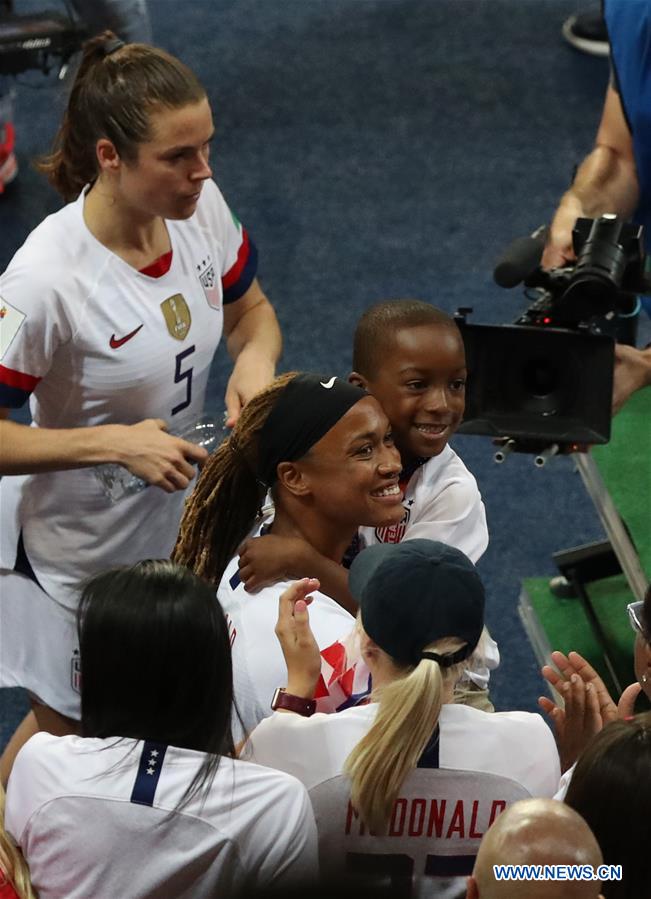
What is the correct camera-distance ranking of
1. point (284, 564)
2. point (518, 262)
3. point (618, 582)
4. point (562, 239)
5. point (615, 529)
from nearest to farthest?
point (284, 564) < point (518, 262) < point (562, 239) < point (615, 529) < point (618, 582)

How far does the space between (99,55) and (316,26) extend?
4112 millimetres

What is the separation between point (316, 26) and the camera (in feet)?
21.3

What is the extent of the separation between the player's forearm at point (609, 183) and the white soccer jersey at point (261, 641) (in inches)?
56.2

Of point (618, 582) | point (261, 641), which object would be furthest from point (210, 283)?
point (618, 582)

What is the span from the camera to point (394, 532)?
2.36 metres

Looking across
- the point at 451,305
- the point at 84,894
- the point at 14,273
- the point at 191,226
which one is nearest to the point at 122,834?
the point at 84,894

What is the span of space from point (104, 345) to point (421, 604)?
39.3 inches

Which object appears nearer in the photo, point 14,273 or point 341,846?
point 341,846

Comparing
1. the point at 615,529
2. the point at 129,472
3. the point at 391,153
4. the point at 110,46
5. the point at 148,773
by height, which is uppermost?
the point at 110,46

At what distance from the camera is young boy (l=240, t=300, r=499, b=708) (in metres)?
2.34

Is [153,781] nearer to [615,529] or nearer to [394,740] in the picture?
[394,740]

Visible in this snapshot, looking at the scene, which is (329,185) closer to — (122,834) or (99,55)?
(99,55)

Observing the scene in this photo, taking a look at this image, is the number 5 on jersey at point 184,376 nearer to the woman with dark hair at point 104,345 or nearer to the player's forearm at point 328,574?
the woman with dark hair at point 104,345

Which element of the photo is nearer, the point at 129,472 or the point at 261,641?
the point at 261,641
